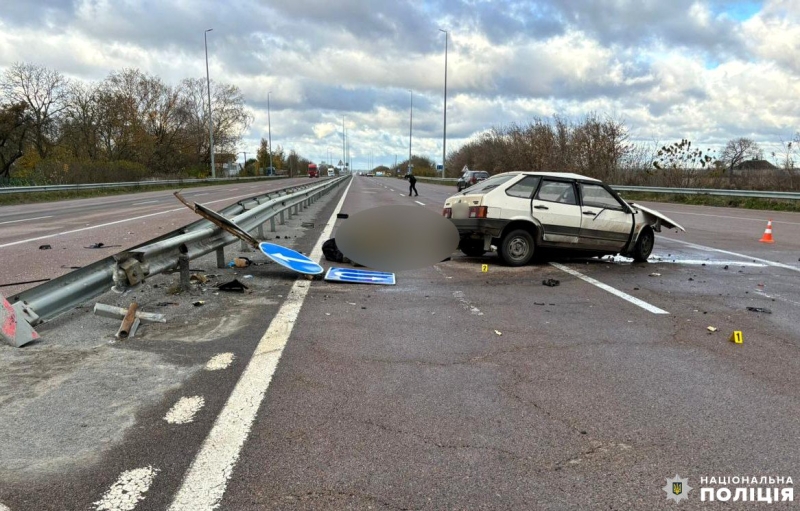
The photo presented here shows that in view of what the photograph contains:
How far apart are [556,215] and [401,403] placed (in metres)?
5.94

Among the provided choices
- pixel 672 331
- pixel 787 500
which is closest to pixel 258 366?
pixel 787 500

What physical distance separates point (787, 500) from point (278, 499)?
7.94 feet

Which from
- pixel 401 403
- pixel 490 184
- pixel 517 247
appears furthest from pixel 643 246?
pixel 401 403

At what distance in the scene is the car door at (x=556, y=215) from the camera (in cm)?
857

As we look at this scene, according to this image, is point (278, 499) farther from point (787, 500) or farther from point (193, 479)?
point (787, 500)

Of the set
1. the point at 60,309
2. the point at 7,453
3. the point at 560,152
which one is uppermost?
the point at 560,152

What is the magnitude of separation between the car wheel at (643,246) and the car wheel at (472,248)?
8.68 ft

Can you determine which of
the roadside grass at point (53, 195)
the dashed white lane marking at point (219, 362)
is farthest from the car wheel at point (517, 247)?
the roadside grass at point (53, 195)

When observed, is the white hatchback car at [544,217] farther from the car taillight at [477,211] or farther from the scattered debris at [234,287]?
the scattered debris at [234,287]

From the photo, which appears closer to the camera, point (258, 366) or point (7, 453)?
point (7, 453)

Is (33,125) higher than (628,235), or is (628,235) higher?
(33,125)

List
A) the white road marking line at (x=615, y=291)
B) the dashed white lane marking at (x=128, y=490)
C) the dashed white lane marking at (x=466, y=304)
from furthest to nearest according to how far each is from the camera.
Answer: the white road marking line at (x=615, y=291), the dashed white lane marking at (x=466, y=304), the dashed white lane marking at (x=128, y=490)

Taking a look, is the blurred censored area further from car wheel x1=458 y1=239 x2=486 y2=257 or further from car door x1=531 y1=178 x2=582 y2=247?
car door x1=531 y1=178 x2=582 y2=247

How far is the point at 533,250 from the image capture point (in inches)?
343
